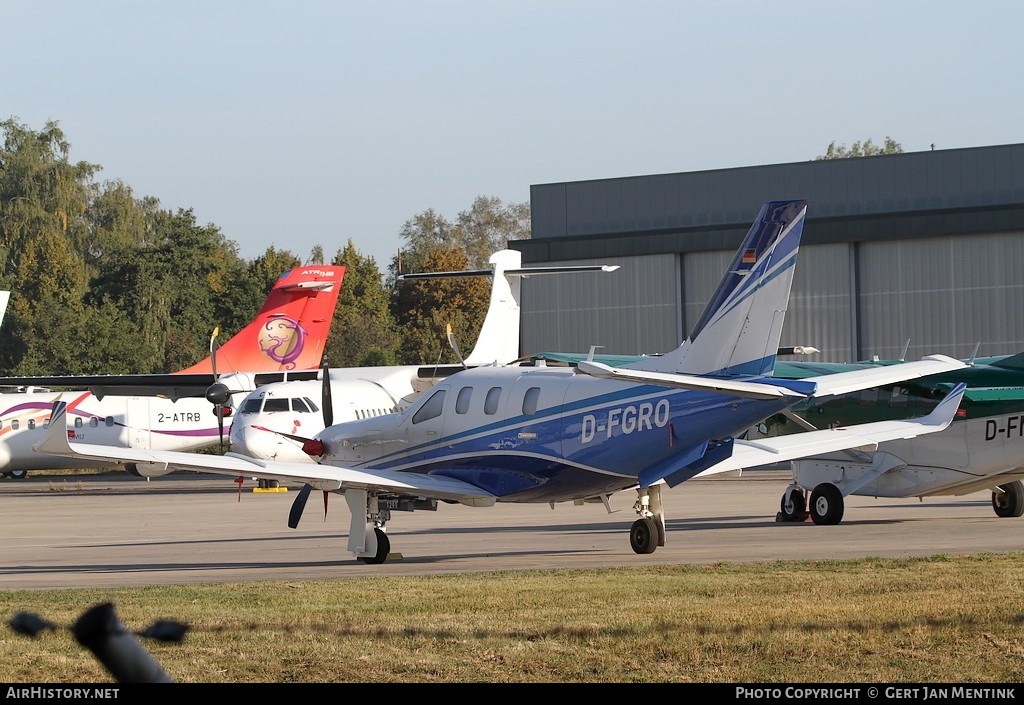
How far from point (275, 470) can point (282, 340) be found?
3121 centimetres

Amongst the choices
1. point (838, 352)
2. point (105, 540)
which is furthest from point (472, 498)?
point (838, 352)

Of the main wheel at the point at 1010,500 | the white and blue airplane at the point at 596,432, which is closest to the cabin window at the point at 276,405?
the white and blue airplane at the point at 596,432

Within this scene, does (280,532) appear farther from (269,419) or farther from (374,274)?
(374,274)

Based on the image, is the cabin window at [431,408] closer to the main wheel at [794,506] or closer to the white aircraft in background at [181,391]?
the main wheel at [794,506]

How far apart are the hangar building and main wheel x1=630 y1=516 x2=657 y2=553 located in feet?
115

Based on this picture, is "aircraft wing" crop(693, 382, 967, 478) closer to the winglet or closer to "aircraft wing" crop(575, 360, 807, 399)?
the winglet

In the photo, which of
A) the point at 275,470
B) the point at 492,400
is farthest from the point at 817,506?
the point at 275,470

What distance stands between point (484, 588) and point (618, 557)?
4.48m

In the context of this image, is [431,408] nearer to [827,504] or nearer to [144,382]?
[827,504]

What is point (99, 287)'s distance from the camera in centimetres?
8962

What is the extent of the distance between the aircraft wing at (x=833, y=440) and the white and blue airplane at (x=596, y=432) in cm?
4

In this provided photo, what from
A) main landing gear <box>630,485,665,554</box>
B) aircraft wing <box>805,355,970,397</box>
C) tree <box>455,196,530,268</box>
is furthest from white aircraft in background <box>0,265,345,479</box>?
tree <box>455,196,530,268</box>

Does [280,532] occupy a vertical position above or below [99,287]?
below

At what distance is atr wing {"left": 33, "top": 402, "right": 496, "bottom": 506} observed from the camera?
14.9 metres
